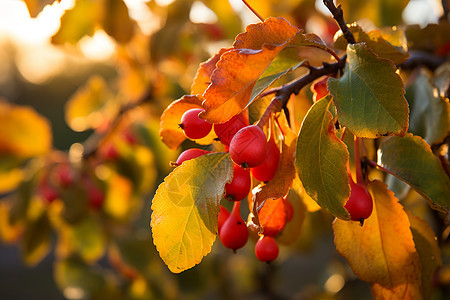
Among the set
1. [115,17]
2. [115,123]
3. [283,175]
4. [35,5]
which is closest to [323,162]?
[283,175]

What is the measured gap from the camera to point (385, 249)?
0.53 m

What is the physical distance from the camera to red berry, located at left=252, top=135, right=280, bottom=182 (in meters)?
0.48

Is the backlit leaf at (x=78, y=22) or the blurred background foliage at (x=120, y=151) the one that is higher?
the backlit leaf at (x=78, y=22)

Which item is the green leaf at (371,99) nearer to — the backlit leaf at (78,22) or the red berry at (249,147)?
the red berry at (249,147)

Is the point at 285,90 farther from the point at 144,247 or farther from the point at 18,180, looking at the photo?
the point at 18,180

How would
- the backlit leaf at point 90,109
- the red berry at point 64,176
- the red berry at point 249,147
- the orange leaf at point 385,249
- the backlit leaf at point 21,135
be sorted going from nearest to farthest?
the red berry at point 249,147 < the orange leaf at point 385,249 < the red berry at point 64,176 < the backlit leaf at point 21,135 < the backlit leaf at point 90,109

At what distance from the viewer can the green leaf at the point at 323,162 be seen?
447mm

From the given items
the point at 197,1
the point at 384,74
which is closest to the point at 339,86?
the point at 384,74

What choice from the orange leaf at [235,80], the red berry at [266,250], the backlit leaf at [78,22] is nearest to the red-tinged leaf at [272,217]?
the red berry at [266,250]

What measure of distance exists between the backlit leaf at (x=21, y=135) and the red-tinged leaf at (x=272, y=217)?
41.1 inches

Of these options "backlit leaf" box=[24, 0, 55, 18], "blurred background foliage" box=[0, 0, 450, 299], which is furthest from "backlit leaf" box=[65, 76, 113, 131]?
"backlit leaf" box=[24, 0, 55, 18]

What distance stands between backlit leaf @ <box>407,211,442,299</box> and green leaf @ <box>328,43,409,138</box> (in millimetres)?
207

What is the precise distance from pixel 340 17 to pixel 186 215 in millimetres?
284

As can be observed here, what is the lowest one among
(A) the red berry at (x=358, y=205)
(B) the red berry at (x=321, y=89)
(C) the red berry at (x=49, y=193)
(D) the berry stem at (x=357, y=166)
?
(C) the red berry at (x=49, y=193)
